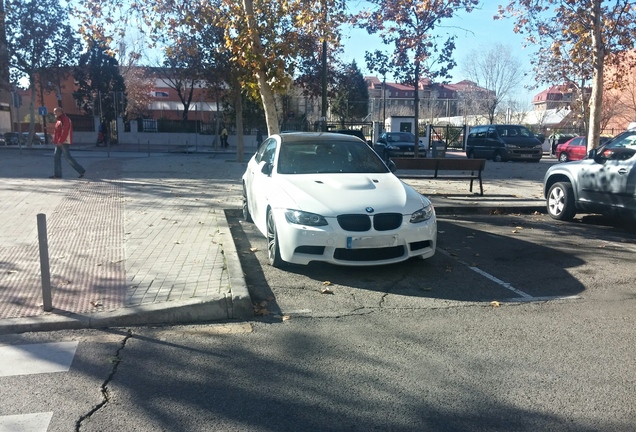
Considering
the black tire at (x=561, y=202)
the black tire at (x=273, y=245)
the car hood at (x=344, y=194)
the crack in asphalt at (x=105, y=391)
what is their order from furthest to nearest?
the black tire at (x=561, y=202) < the black tire at (x=273, y=245) < the car hood at (x=344, y=194) < the crack in asphalt at (x=105, y=391)

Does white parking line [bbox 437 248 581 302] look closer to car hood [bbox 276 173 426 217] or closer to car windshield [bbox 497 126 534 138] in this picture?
car hood [bbox 276 173 426 217]

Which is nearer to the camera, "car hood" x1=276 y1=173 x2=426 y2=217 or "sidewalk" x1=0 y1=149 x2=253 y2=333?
"sidewalk" x1=0 y1=149 x2=253 y2=333

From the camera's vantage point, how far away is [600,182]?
9.35 m

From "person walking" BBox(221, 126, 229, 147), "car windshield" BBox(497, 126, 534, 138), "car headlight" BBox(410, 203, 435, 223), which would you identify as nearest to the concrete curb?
"car headlight" BBox(410, 203, 435, 223)

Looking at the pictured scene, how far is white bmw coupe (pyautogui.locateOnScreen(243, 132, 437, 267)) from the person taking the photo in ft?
20.4

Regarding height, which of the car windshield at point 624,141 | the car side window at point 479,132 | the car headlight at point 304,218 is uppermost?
the car side window at point 479,132

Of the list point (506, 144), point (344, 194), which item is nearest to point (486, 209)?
point (344, 194)

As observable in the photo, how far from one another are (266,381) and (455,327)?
6.32ft

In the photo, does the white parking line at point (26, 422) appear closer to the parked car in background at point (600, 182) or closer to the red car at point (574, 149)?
the parked car in background at point (600, 182)

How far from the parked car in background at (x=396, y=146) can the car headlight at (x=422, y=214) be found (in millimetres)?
19335

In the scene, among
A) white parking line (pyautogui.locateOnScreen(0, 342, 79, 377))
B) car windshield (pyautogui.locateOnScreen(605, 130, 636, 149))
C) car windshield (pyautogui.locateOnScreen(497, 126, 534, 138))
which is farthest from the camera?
car windshield (pyautogui.locateOnScreen(497, 126, 534, 138))

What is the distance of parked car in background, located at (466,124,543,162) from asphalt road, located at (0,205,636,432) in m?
22.6

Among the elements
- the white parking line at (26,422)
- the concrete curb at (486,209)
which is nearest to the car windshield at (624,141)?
the concrete curb at (486,209)

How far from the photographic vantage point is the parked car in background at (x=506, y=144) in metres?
28.2
